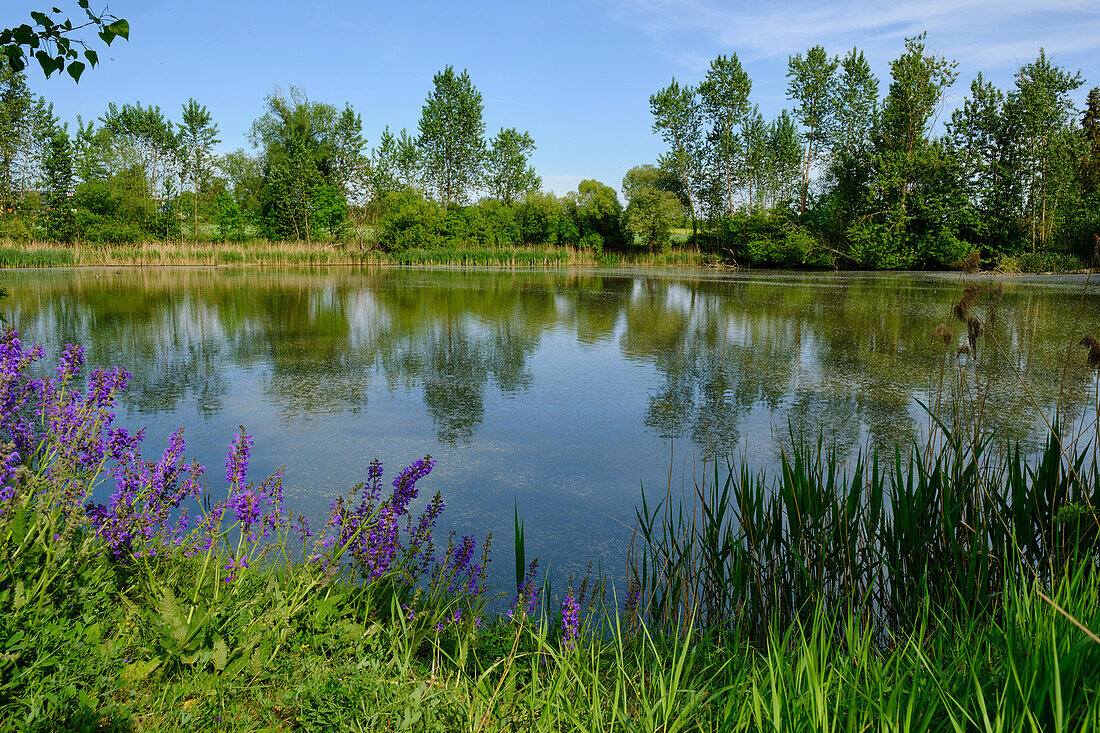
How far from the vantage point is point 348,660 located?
6.70 ft

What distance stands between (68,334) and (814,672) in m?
9.95

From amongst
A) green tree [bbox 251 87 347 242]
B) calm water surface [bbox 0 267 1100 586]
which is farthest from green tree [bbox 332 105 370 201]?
calm water surface [bbox 0 267 1100 586]

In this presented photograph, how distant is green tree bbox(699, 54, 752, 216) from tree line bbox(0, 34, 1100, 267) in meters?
0.10

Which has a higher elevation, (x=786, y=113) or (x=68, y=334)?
(x=786, y=113)

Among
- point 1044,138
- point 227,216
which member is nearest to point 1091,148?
point 1044,138

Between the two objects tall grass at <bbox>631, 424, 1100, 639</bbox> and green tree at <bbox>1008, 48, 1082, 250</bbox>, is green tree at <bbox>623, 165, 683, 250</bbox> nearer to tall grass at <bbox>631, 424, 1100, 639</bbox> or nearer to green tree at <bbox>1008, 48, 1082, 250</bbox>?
green tree at <bbox>1008, 48, 1082, 250</bbox>

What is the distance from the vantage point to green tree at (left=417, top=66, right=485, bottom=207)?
140 feet

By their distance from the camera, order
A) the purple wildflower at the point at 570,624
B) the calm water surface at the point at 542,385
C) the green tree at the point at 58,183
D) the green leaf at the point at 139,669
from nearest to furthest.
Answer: the green leaf at the point at 139,669
the purple wildflower at the point at 570,624
the calm water surface at the point at 542,385
the green tree at the point at 58,183

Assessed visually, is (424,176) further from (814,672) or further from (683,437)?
(814,672)

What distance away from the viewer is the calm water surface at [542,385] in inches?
160

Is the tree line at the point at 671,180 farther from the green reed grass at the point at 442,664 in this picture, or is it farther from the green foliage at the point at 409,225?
the green reed grass at the point at 442,664

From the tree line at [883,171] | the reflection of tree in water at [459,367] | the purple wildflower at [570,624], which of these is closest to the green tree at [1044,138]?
the tree line at [883,171]

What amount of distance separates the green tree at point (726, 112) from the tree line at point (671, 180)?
0.10 m

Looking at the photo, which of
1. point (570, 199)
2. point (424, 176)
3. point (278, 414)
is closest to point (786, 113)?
point (570, 199)
